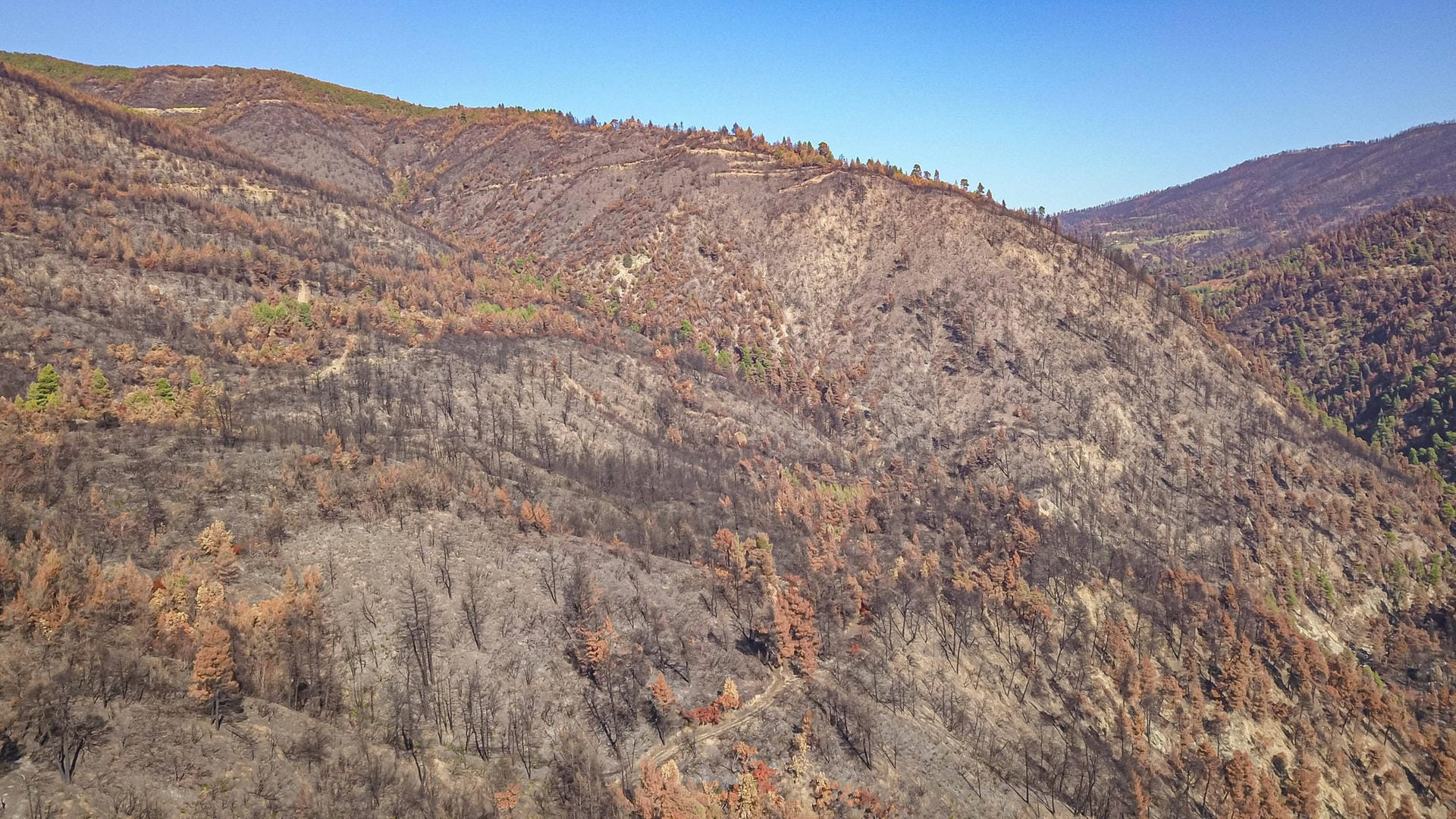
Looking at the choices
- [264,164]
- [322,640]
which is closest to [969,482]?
[322,640]

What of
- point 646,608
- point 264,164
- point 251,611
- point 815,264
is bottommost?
point 646,608

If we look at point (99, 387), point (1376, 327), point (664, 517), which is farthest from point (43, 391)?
point (1376, 327)

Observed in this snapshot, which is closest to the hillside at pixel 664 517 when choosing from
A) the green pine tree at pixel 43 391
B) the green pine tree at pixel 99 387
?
the green pine tree at pixel 99 387

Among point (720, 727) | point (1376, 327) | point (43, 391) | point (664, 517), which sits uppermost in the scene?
point (1376, 327)

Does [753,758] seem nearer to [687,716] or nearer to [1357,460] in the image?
[687,716]

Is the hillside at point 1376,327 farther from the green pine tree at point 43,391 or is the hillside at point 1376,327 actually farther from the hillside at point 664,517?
the green pine tree at point 43,391

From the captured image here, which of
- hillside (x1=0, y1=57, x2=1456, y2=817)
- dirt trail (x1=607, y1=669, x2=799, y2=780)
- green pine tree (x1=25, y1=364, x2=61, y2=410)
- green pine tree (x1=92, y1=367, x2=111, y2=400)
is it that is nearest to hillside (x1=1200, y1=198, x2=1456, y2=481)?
hillside (x1=0, y1=57, x2=1456, y2=817)

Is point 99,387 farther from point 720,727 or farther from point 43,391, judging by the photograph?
point 720,727
